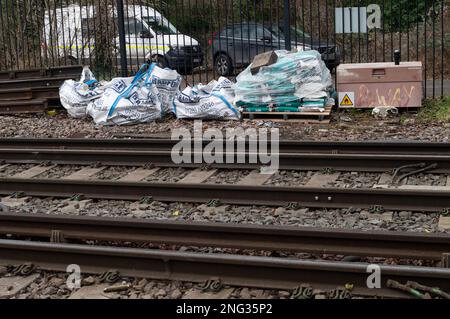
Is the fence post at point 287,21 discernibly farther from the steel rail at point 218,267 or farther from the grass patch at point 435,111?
the steel rail at point 218,267

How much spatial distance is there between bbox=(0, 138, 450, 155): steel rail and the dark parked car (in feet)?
16.0

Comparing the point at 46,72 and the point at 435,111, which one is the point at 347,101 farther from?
the point at 46,72

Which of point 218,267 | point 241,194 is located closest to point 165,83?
point 241,194

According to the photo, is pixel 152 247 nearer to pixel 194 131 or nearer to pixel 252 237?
pixel 252 237

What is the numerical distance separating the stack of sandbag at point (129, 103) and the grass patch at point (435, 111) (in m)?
4.47

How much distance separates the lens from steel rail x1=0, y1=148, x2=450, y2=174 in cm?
784

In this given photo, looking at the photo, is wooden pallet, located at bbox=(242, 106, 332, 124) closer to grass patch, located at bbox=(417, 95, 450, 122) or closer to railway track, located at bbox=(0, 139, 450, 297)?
grass patch, located at bbox=(417, 95, 450, 122)

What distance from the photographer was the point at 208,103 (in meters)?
11.9

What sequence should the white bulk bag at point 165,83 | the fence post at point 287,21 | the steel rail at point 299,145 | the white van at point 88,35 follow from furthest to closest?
the white van at point 88,35 < the fence post at point 287,21 < the white bulk bag at point 165,83 < the steel rail at point 299,145

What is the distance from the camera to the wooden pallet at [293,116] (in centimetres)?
1141

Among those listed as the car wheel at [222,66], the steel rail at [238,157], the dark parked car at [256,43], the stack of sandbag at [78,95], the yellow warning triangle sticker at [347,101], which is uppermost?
the dark parked car at [256,43]

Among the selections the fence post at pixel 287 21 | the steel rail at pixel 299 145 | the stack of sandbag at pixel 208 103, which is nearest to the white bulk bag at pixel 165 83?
the stack of sandbag at pixel 208 103
